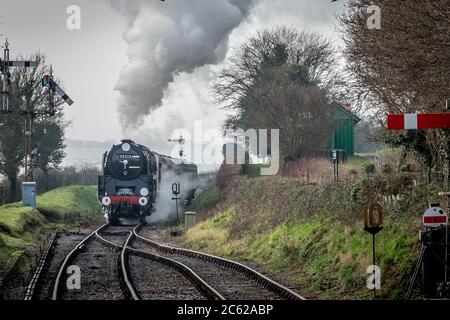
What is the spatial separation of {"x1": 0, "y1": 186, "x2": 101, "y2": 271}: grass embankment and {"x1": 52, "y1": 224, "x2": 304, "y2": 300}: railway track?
1.75 m

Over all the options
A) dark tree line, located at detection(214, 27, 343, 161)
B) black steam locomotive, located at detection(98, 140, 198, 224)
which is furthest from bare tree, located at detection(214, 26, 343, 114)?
black steam locomotive, located at detection(98, 140, 198, 224)

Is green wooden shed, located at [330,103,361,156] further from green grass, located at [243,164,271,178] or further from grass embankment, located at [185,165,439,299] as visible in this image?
grass embankment, located at [185,165,439,299]

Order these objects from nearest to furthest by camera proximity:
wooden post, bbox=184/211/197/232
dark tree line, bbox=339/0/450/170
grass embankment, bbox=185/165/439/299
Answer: grass embankment, bbox=185/165/439/299
dark tree line, bbox=339/0/450/170
wooden post, bbox=184/211/197/232

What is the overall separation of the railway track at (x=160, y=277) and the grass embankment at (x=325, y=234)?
3.20 feet

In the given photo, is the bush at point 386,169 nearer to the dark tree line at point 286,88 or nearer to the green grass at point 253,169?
the dark tree line at point 286,88

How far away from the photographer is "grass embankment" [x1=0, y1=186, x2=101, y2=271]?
23328 millimetres

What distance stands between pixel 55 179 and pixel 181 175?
17.5 metres

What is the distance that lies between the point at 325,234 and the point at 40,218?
18.3 m

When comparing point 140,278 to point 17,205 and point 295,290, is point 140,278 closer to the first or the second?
point 295,290

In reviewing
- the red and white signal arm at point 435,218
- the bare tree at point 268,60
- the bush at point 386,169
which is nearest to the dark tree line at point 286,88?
the bare tree at point 268,60

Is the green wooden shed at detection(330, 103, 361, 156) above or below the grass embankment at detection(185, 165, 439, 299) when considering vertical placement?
above

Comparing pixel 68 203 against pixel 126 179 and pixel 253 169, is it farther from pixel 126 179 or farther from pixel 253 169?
pixel 253 169

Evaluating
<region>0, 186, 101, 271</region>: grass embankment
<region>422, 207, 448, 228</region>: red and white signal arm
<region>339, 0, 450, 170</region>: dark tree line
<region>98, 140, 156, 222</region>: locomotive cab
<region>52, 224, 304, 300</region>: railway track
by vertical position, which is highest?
<region>339, 0, 450, 170</region>: dark tree line

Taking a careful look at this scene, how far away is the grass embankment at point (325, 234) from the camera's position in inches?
585
